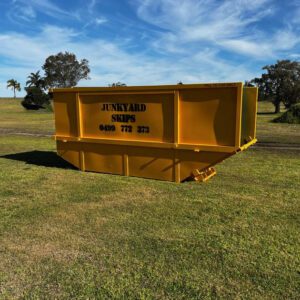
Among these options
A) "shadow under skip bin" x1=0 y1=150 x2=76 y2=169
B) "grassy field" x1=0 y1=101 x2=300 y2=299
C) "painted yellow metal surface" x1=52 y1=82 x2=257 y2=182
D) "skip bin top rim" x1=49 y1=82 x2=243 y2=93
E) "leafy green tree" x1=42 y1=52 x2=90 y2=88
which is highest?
"leafy green tree" x1=42 y1=52 x2=90 y2=88

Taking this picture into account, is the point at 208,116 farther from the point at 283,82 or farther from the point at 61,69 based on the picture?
the point at 61,69

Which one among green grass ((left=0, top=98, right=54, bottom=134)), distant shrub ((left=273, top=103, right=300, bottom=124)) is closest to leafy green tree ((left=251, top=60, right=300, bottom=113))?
distant shrub ((left=273, top=103, right=300, bottom=124))

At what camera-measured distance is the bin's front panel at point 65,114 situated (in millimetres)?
7898

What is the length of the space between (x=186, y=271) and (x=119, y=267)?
27.3 inches

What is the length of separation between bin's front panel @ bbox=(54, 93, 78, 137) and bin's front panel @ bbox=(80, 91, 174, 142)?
237 millimetres

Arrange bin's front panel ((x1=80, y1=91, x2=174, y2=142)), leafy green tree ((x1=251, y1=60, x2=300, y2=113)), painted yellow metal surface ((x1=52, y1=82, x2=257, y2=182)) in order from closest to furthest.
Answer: painted yellow metal surface ((x1=52, y1=82, x2=257, y2=182))
bin's front panel ((x1=80, y1=91, x2=174, y2=142))
leafy green tree ((x1=251, y1=60, x2=300, y2=113))

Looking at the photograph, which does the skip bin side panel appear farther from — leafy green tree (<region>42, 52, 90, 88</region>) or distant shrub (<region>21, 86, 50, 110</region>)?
leafy green tree (<region>42, 52, 90, 88</region>)

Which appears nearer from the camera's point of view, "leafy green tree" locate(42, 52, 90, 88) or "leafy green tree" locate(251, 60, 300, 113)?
"leafy green tree" locate(251, 60, 300, 113)

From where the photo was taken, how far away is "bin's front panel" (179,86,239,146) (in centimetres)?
619

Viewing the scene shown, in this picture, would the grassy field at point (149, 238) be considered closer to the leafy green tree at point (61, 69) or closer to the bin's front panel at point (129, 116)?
the bin's front panel at point (129, 116)

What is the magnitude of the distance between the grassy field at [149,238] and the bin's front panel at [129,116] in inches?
39.6

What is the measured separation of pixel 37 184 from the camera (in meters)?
6.77

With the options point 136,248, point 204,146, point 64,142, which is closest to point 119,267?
point 136,248

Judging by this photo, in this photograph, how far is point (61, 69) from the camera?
69.1 metres
